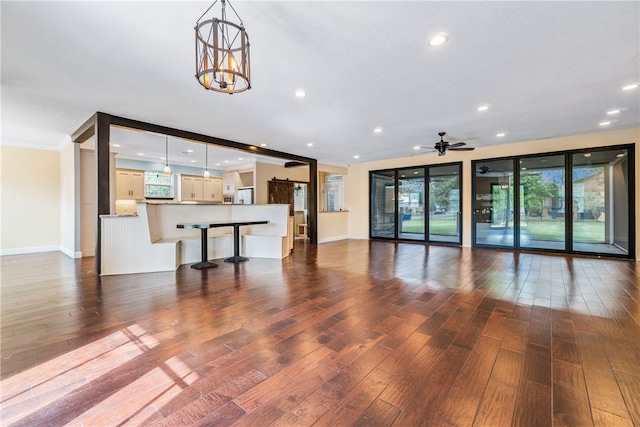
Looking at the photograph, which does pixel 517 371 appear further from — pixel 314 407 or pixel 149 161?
pixel 149 161

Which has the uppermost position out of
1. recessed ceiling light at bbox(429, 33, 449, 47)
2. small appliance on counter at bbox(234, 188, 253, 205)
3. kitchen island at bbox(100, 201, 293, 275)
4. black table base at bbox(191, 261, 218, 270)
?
recessed ceiling light at bbox(429, 33, 449, 47)

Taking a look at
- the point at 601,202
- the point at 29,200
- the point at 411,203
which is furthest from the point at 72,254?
the point at 601,202

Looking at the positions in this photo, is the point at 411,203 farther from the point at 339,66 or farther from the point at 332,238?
the point at 339,66

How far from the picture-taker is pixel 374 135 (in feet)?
20.1

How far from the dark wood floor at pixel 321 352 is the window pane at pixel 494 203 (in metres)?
3.15

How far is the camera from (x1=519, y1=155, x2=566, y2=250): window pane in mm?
6484

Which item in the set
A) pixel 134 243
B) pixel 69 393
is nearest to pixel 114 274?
pixel 134 243

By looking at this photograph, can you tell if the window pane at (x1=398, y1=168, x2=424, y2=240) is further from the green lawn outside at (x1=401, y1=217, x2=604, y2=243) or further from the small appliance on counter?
the small appliance on counter

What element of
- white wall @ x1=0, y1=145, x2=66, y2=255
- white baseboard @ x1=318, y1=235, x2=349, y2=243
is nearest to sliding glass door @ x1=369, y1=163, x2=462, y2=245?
white baseboard @ x1=318, y1=235, x2=349, y2=243

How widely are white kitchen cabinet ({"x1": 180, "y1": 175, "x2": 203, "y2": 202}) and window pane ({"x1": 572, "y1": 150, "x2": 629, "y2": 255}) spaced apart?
10.6 meters

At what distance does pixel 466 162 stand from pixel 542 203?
2.02m

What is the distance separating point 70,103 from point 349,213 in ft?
26.2

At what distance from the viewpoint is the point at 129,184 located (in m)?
8.19

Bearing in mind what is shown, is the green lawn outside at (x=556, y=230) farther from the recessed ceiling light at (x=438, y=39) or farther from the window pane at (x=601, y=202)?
the recessed ceiling light at (x=438, y=39)
